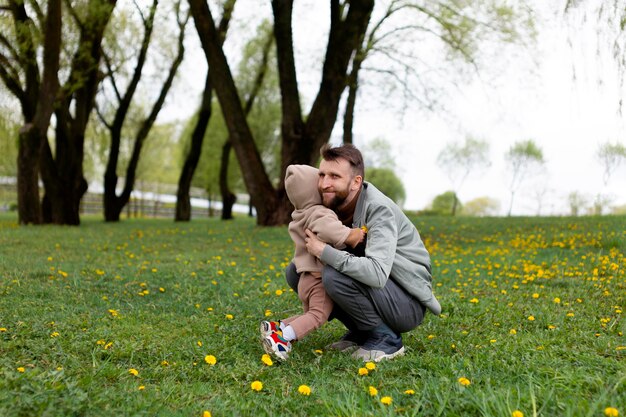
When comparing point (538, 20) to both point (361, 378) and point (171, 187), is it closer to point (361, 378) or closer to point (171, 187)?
point (361, 378)

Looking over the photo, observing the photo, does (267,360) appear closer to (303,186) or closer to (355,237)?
(355,237)

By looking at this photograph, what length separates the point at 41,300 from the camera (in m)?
5.00

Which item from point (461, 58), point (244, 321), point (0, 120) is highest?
point (461, 58)

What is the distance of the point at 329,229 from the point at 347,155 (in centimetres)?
48

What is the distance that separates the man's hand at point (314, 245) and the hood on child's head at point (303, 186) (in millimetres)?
209

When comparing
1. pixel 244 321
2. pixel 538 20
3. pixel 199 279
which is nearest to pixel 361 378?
pixel 244 321

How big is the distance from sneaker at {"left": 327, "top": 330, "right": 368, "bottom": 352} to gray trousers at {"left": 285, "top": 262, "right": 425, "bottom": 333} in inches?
5.1

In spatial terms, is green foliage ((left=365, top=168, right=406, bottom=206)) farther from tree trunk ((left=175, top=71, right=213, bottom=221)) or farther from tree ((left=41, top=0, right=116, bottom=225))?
tree ((left=41, top=0, right=116, bottom=225))

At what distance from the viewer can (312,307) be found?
→ 356 centimetres

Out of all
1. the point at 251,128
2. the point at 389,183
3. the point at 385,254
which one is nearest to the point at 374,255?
the point at 385,254

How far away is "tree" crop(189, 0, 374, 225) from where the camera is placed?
1274 cm

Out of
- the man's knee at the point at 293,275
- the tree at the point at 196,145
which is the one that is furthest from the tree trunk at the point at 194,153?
→ the man's knee at the point at 293,275

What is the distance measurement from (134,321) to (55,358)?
1.11 m

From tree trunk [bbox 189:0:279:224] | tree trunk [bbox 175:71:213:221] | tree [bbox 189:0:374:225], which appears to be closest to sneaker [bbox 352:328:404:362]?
tree [bbox 189:0:374:225]
